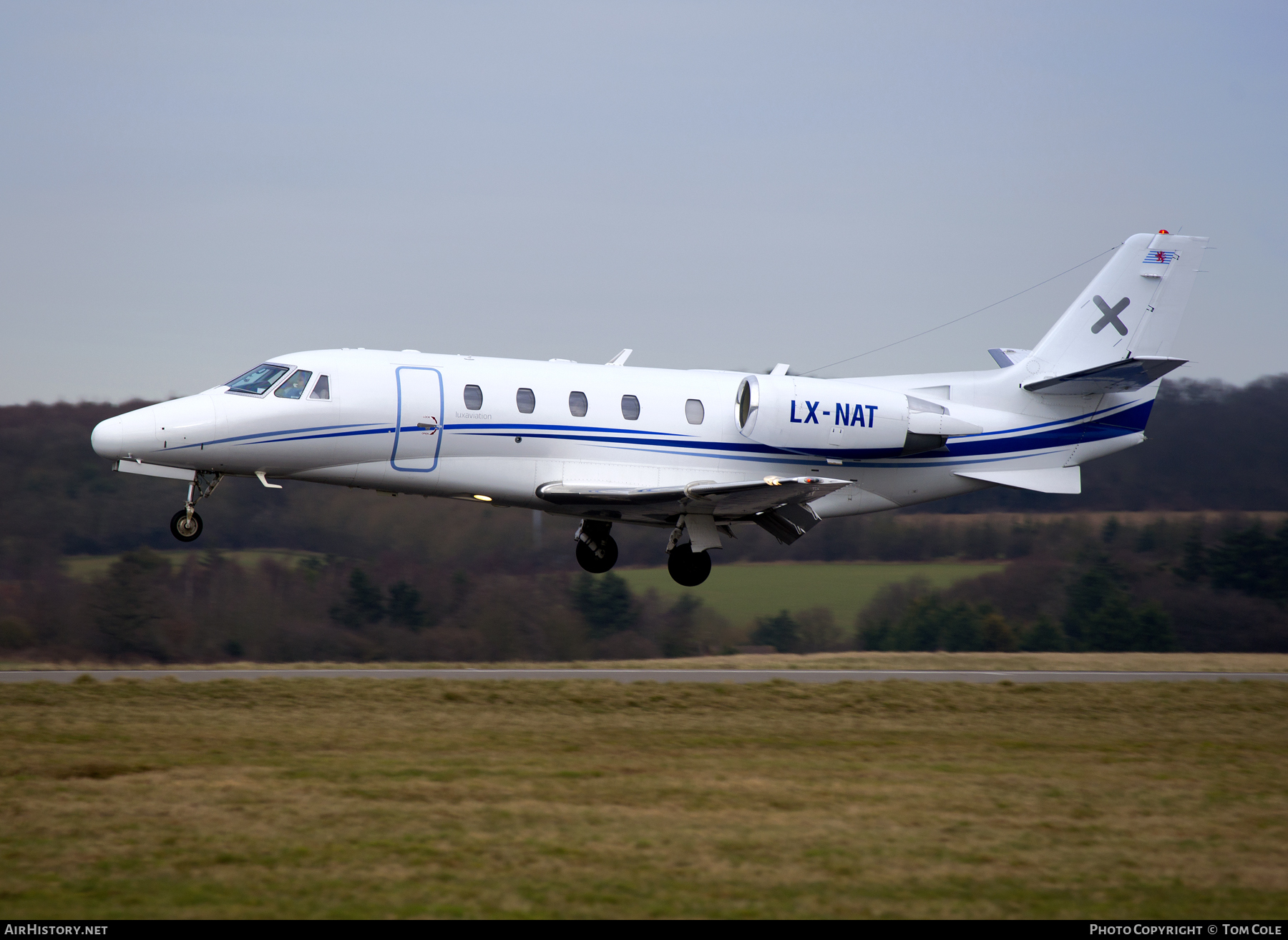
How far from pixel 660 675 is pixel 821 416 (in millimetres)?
5489

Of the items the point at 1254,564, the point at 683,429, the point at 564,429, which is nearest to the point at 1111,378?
the point at 683,429

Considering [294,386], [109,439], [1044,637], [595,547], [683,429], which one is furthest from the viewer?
[1044,637]

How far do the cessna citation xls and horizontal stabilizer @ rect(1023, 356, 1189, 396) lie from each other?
4 centimetres

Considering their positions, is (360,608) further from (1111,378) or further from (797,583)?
(1111,378)

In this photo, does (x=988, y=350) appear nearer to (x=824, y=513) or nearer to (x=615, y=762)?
(x=824, y=513)

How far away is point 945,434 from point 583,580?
17.1 meters

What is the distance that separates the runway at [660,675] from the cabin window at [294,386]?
4461 mm

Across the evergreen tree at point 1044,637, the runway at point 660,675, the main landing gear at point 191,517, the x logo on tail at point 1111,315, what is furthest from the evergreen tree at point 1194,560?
the main landing gear at point 191,517

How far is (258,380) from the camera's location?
18.3 metres

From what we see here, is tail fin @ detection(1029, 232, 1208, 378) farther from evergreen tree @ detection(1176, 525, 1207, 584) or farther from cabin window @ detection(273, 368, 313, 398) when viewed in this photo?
evergreen tree @ detection(1176, 525, 1207, 584)

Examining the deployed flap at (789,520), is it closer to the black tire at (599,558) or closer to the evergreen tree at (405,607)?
the black tire at (599,558)

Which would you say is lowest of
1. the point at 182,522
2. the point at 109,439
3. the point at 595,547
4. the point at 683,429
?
the point at 595,547

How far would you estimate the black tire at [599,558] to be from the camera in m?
22.1

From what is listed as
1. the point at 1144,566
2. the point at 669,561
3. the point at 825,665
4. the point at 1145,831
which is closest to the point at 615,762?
the point at 1145,831
